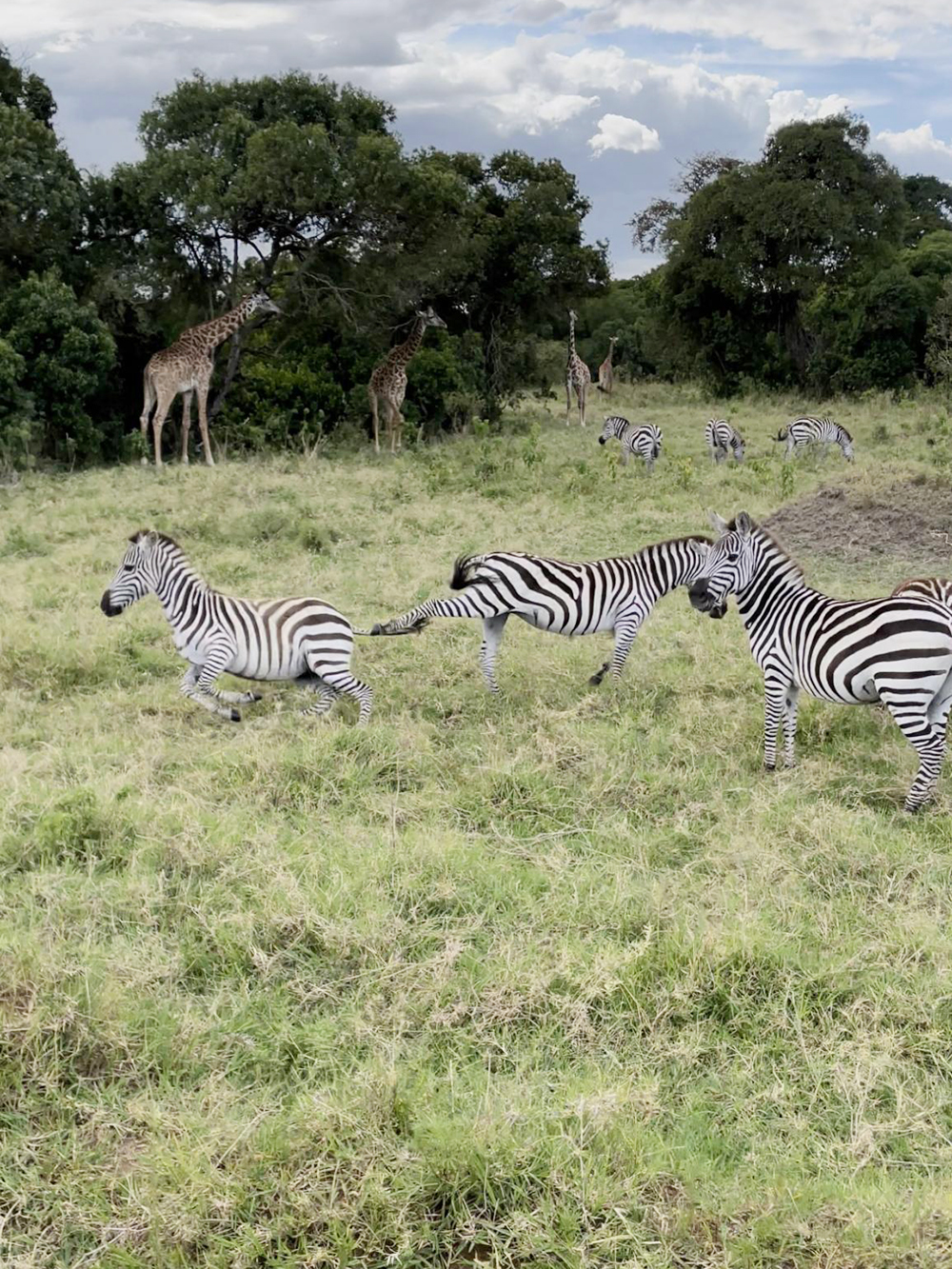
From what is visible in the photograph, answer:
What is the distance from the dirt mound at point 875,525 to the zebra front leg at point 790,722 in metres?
4.92

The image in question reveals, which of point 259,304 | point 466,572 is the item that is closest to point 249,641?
point 466,572

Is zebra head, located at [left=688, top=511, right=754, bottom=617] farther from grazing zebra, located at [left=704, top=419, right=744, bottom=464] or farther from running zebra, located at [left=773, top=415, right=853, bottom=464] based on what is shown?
running zebra, located at [left=773, top=415, right=853, bottom=464]

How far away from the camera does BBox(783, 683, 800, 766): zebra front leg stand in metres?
Answer: 6.25

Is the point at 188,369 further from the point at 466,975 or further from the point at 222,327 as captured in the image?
the point at 466,975

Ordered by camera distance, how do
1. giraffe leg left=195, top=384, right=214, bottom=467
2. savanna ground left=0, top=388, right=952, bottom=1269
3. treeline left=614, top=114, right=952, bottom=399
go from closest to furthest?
savanna ground left=0, top=388, right=952, bottom=1269 → giraffe leg left=195, top=384, right=214, bottom=467 → treeline left=614, top=114, right=952, bottom=399

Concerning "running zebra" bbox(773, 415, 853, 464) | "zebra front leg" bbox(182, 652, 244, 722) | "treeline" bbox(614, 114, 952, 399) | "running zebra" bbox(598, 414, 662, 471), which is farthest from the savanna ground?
"treeline" bbox(614, 114, 952, 399)

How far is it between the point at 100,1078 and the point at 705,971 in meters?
2.17

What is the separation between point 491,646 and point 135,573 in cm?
252

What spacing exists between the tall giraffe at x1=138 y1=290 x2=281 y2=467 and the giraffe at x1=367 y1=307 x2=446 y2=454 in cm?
215

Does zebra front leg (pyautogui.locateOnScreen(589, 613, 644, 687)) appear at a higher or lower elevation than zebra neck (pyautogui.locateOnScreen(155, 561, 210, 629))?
lower

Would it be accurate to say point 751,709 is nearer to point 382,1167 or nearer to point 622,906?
point 622,906

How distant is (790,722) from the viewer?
6.34 meters

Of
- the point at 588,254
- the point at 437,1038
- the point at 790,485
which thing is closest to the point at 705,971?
the point at 437,1038

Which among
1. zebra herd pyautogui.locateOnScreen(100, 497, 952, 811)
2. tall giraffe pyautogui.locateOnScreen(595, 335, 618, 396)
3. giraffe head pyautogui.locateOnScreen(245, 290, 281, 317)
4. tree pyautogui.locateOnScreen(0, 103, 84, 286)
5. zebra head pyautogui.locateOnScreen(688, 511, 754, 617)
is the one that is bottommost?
zebra herd pyautogui.locateOnScreen(100, 497, 952, 811)
